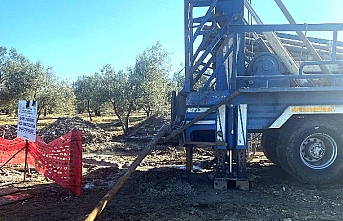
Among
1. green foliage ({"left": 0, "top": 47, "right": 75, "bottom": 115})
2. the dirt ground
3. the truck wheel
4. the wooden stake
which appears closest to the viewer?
the wooden stake

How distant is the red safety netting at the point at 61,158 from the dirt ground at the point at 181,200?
0.22m

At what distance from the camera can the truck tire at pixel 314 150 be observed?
18.6 ft

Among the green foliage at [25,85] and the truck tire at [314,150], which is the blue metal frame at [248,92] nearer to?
the truck tire at [314,150]

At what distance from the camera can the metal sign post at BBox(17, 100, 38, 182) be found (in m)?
6.63

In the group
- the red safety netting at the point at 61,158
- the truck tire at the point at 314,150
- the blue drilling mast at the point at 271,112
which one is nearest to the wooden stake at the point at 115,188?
the blue drilling mast at the point at 271,112

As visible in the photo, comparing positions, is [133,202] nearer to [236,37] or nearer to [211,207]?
[211,207]

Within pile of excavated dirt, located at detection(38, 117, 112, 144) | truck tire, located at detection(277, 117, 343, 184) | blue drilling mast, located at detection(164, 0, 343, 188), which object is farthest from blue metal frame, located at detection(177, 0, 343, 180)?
pile of excavated dirt, located at detection(38, 117, 112, 144)

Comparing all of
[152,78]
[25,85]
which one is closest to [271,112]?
[152,78]

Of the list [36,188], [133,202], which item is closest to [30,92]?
[36,188]

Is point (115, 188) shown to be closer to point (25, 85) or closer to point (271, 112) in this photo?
point (271, 112)

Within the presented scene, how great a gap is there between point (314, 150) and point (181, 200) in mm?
2618

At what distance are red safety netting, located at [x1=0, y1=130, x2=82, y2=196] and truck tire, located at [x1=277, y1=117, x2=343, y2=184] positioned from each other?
3.65 meters

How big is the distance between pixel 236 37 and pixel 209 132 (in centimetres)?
183

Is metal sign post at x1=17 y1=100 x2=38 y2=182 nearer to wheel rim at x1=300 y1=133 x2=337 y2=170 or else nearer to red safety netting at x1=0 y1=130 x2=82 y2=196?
red safety netting at x1=0 y1=130 x2=82 y2=196
